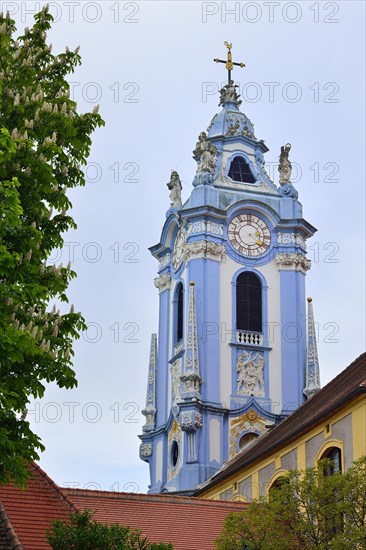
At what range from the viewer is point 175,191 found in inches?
2039

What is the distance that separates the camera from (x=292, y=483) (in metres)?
22.5

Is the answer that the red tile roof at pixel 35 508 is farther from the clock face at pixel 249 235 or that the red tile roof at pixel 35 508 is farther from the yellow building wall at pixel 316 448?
the clock face at pixel 249 235

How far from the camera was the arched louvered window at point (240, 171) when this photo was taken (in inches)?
2009

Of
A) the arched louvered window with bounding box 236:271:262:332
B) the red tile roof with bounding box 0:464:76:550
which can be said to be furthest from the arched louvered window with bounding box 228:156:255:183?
the red tile roof with bounding box 0:464:76:550

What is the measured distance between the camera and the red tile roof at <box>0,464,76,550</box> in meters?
21.0

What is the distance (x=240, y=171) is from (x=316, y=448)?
25.1 meters

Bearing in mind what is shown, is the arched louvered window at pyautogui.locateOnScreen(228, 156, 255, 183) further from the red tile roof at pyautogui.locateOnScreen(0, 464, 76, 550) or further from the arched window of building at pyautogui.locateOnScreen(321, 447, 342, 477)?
the red tile roof at pyautogui.locateOnScreen(0, 464, 76, 550)

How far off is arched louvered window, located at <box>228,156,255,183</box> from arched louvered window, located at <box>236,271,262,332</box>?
513 centimetres

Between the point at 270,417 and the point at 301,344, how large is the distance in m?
4.27

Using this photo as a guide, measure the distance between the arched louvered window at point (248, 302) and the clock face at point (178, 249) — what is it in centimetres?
315

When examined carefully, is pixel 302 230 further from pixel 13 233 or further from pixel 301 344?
pixel 13 233

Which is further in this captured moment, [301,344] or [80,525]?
[301,344]

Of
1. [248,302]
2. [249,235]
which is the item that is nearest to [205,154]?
[249,235]

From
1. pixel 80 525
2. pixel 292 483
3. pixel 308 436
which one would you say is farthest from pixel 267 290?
pixel 80 525
